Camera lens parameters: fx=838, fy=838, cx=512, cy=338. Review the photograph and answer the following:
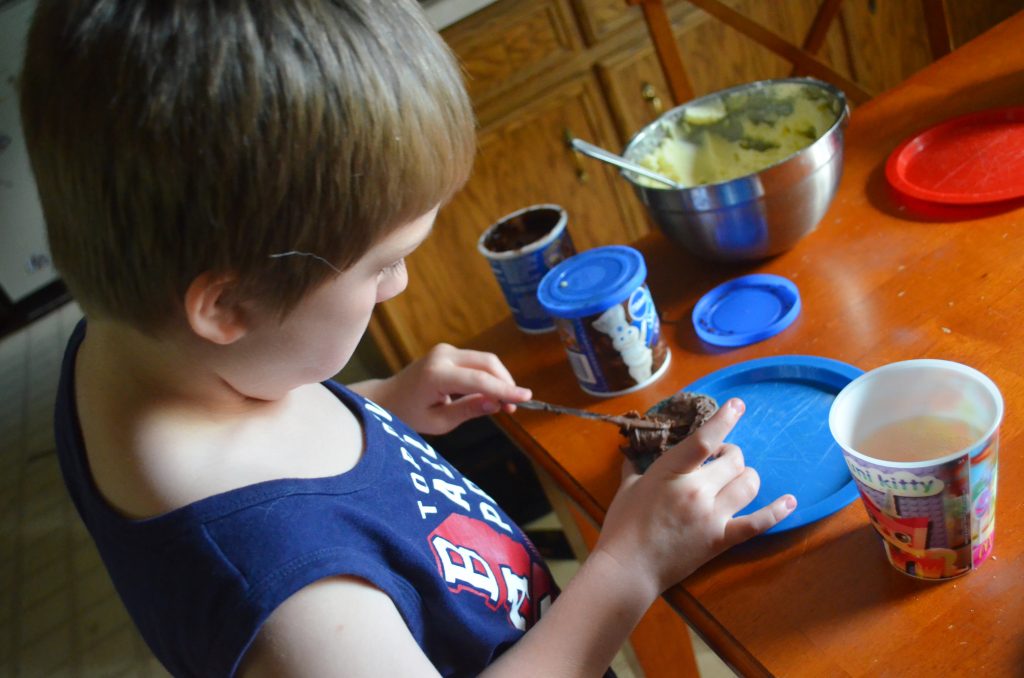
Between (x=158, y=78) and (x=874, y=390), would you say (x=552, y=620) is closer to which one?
(x=874, y=390)

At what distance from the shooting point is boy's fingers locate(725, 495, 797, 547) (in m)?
0.59

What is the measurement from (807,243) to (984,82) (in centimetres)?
35

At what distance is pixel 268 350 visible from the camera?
0.59m

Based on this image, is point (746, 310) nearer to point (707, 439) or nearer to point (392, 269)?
point (707, 439)

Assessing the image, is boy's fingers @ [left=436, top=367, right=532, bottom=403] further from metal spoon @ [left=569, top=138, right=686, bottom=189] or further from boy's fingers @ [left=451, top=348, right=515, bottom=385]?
metal spoon @ [left=569, top=138, right=686, bottom=189]

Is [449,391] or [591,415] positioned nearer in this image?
[591,415]

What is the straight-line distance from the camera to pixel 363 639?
510 millimetres

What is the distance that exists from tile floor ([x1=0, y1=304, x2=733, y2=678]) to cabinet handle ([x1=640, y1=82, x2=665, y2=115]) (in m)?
1.07

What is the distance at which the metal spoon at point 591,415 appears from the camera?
710 millimetres

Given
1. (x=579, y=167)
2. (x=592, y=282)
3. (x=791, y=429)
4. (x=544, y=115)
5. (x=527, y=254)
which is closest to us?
(x=791, y=429)

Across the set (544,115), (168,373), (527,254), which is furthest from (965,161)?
(544,115)

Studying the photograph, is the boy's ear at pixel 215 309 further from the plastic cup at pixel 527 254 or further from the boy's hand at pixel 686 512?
the plastic cup at pixel 527 254

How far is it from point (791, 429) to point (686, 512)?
142 mm

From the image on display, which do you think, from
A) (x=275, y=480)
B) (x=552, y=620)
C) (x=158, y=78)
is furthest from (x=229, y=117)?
(x=552, y=620)
